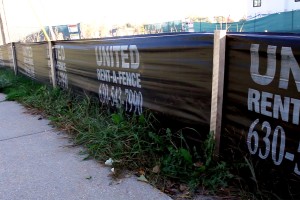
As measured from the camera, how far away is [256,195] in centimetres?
253

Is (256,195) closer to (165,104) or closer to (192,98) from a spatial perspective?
(192,98)

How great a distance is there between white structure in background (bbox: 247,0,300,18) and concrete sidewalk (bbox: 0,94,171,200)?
44.1 m

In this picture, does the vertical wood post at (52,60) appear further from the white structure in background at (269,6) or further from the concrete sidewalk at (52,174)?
the white structure in background at (269,6)

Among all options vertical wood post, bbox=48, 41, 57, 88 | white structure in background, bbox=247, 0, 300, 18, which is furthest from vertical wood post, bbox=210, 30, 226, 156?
white structure in background, bbox=247, 0, 300, 18

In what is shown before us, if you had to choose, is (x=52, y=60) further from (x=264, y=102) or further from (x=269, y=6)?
(x=269, y=6)

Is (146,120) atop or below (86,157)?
atop

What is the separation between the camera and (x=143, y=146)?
3.43m

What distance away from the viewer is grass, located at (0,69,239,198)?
2838 mm

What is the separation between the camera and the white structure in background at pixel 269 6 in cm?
4212

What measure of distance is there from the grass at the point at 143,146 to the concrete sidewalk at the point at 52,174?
0.17m

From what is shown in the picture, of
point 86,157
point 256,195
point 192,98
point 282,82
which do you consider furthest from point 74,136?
point 282,82

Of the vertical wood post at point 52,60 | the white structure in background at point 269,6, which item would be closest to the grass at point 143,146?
the vertical wood post at point 52,60

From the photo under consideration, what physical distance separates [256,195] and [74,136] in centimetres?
258

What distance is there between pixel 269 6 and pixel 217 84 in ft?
151
